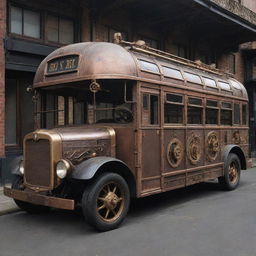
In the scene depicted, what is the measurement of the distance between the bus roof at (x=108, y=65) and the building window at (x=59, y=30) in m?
4.44

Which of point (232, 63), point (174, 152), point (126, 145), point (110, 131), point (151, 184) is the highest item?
point (232, 63)

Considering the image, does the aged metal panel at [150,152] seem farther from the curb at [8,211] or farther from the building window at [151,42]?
the building window at [151,42]

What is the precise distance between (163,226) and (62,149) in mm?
2001

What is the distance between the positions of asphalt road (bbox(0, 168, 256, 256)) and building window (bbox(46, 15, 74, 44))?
591 centimetres

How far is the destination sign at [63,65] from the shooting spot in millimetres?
6445

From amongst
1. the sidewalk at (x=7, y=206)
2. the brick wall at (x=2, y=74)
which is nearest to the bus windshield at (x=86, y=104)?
the sidewalk at (x=7, y=206)

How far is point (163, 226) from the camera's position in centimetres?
593

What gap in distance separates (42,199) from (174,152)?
2874 mm

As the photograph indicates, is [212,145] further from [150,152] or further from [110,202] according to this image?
[110,202]

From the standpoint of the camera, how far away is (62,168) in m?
5.60

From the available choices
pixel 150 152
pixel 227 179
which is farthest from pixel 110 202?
pixel 227 179

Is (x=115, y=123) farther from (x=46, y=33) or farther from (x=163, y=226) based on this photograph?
(x=46, y=33)

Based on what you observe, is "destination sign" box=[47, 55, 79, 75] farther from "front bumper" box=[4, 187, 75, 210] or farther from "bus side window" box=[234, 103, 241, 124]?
"bus side window" box=[234, 103, 241, 124]

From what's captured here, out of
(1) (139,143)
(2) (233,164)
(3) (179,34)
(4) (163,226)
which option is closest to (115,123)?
(1) (139,143)
